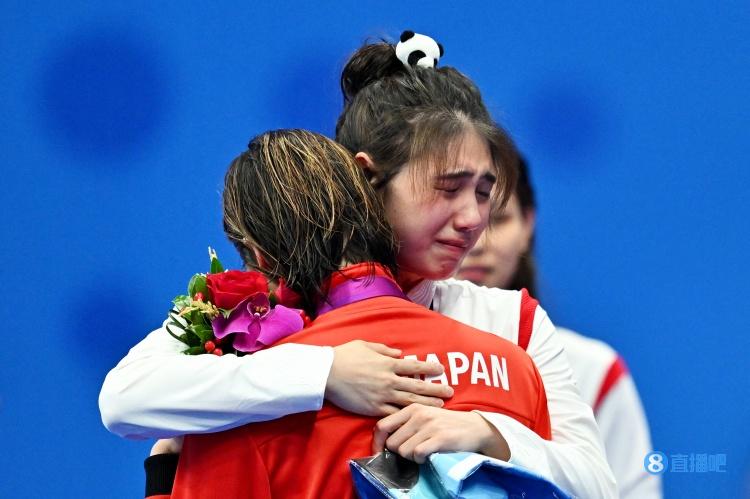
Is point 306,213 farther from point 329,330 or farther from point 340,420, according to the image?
point 340,420

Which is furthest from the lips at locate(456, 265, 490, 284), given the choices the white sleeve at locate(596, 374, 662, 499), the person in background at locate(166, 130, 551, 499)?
the person in background at locate(166, 130, 551, 499)

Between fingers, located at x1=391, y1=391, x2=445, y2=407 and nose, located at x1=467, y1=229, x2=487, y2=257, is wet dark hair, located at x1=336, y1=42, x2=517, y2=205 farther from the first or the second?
nose, located at x1=467, y1=229, x2=487, y2=257

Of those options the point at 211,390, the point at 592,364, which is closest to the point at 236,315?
the point at 211,390

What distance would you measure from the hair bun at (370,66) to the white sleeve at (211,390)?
0.65 m

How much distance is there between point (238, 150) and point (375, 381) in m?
1.63

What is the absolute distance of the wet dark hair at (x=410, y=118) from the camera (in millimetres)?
1598

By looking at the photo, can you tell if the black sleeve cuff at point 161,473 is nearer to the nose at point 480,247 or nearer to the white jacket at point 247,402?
the white jacket at point 247,402

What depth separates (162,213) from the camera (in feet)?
9.23

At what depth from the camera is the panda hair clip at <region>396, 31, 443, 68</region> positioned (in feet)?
5.84

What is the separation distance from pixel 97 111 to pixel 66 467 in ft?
3.09

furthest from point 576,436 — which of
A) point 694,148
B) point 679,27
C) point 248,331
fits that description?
point 679,27

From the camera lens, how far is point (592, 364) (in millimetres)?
2523

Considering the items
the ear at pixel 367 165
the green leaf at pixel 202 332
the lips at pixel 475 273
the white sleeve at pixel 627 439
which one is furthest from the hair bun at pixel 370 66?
the white sleeve at pixel 627 439

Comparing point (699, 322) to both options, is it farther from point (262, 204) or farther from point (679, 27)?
point (262, 204)
